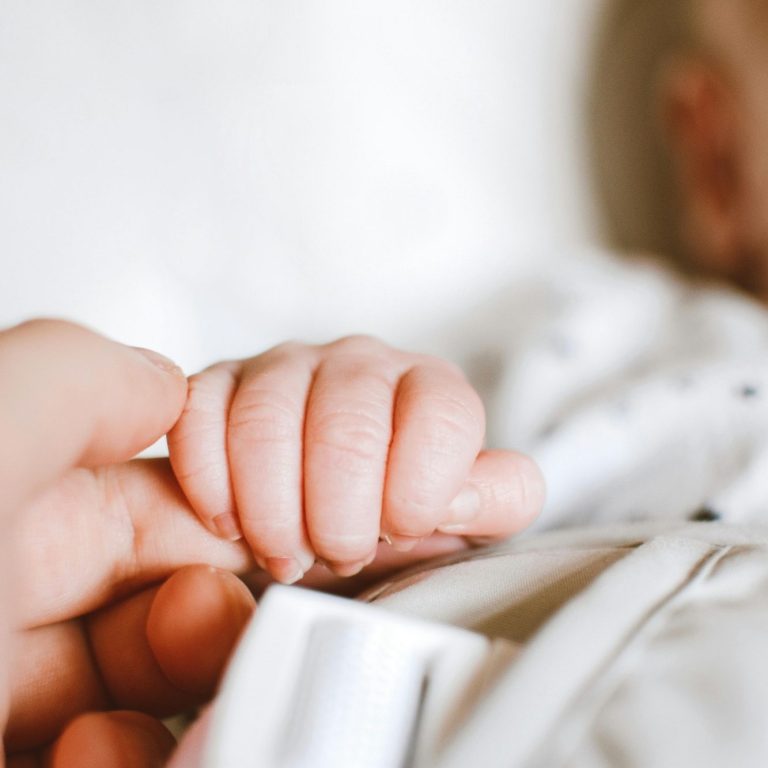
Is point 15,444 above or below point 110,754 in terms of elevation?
above

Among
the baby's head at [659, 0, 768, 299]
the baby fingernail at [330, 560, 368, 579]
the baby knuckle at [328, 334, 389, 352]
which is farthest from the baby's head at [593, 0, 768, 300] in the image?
the baby fingernail at [330, 560, 368, 579]

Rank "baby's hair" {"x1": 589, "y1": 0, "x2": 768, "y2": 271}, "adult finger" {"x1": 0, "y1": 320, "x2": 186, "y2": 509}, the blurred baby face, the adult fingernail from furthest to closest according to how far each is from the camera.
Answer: "baby's hair" {"x1": 589, "y1": 0, "x2": 768, "y2": 271}
the blurred baby face
the adult fingernail
"adult finger" {"x1": 0, "y1": 320, "x2": 186, "y2": 509}

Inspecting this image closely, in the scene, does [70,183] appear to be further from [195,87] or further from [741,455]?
[741,455]

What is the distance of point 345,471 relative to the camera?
434mm

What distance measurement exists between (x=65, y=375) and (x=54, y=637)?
0.22m

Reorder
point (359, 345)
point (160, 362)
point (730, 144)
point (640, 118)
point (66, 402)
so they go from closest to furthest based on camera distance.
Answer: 1. point (66, 402)
2. point (160, 362)
3. point (359, 345)
4. point (730, 144)
5. point (640, 118)

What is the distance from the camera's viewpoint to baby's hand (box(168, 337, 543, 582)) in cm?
44

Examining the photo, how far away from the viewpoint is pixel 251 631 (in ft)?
1.04

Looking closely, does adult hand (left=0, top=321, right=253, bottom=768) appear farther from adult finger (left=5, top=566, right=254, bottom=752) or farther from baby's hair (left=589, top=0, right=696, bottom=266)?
baby's hair (left=589, top=0, right=696, bottom=266)

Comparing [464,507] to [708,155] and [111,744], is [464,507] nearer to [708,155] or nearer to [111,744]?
[111,744]

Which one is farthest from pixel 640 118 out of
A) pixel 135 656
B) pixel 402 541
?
pixel 135 656

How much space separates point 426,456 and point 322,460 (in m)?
0.06

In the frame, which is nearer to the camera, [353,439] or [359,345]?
[353,439]

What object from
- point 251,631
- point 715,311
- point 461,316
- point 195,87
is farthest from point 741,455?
point 195,87
